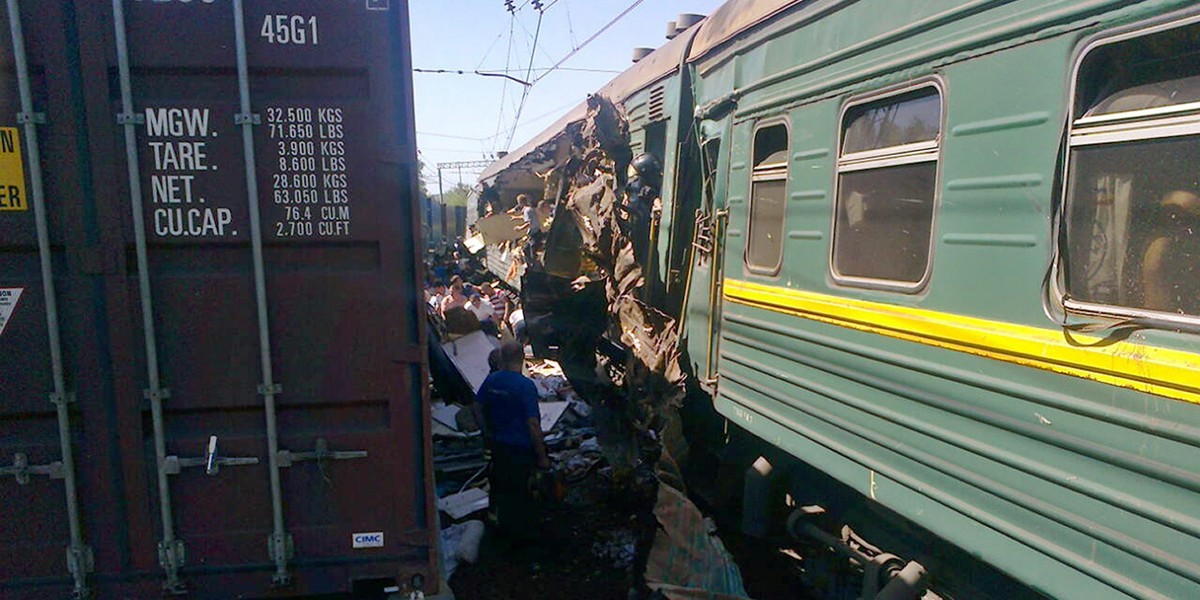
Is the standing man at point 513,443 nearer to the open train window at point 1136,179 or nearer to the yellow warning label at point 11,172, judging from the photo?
the yellow warning label at point 11,172

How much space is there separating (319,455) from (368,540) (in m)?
0.41

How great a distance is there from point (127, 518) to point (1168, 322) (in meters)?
3.47

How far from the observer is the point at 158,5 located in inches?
97.8

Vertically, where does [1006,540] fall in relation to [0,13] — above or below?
below

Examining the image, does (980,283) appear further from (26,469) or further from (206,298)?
(26,469)

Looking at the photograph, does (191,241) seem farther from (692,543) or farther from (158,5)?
(692,543)

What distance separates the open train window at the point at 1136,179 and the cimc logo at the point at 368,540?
8.56 feet

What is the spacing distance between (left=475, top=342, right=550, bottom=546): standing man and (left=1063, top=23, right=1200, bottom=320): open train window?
3.38m

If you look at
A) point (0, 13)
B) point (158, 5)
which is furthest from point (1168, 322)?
point (0, 13)

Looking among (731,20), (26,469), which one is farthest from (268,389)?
(731,20)

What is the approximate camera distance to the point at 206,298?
260 centimetres

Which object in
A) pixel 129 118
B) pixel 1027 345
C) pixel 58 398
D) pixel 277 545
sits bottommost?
pixel 277 545

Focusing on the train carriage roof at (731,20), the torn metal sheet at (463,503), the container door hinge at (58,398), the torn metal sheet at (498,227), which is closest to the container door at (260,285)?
the container door hinge at (58,398)

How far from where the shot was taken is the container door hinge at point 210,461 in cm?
259
